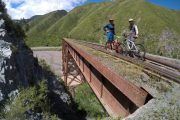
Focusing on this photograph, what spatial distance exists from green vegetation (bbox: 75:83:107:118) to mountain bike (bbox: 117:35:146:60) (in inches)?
274

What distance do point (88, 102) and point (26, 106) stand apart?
1324 cm

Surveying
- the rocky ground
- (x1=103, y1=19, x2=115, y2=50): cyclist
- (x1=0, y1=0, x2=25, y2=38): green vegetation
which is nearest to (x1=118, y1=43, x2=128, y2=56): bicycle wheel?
(x1=103, y1=19, x2=115, y2=50): cyclist

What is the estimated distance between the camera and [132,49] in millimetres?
14273

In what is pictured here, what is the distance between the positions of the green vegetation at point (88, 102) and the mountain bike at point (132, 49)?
696 cm

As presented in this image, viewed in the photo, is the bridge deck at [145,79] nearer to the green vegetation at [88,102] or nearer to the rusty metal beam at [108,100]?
the rusty metal beam at [108,100]

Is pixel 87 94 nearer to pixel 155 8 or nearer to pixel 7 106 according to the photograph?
pixel 7 106

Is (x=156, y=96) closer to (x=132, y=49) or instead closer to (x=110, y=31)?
(x=132, y=49)

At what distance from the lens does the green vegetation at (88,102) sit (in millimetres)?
22934

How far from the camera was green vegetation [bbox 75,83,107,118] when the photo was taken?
22934mm

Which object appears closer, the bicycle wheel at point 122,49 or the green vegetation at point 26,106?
the green vegetation at point 26,106

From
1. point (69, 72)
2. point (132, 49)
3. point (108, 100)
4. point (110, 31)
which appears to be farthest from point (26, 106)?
point (69, 72)

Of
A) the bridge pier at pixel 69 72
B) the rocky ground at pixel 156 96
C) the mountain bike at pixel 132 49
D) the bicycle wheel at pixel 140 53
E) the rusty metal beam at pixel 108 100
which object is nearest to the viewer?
the rocky ground at pixel 156 96

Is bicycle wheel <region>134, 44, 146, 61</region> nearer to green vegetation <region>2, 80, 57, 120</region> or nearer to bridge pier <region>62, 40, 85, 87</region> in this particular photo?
green vegetation <region>2, 80, 57, 120</region>

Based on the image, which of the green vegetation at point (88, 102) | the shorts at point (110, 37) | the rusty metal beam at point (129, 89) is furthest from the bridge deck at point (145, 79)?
the green vegetation at point (88, 102)
